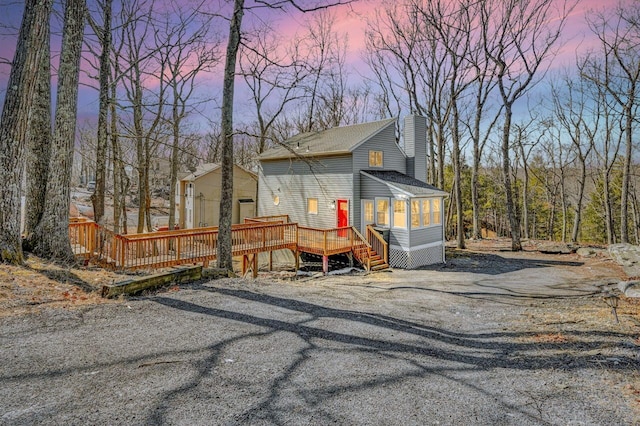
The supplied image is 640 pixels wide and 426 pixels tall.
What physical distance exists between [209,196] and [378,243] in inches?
502

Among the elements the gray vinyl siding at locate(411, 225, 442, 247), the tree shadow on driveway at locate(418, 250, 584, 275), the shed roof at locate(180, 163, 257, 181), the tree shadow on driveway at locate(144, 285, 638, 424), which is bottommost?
the tree shadow on driveway at locate(418, 250, 584, 275)

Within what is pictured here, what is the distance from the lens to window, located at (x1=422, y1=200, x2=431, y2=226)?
15.3 metres

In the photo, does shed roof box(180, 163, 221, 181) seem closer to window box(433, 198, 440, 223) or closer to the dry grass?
window box(433, 198, 440, 223)

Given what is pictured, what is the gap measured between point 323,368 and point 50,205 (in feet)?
23.2

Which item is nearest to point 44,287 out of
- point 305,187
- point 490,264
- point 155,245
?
point 155,245

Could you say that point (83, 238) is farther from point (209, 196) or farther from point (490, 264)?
point (490, 264)

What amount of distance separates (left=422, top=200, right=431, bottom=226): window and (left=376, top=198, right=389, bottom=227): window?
1.51 metres

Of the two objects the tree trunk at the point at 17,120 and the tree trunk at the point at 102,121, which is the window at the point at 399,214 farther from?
the tree trunk at the point at 17,120

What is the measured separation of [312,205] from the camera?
17.5 metres

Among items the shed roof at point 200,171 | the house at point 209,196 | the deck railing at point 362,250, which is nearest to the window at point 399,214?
the deck railing at point 362,250

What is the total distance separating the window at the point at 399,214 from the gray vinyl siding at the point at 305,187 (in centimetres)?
178

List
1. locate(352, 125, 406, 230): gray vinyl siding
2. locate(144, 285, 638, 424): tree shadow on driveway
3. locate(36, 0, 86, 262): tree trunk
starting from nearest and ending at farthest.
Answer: locate(144, 285, 638, 424): tree shadow on driveway → locate(36, 0, 86, 262): tree trunk → locate(352, 125, 406, 230): gray vinyl siding

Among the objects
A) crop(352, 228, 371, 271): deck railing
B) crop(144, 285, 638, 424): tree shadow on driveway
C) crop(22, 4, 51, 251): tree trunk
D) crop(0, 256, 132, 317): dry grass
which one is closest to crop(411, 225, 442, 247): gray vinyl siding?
crop(352, 228, 371, 271): deck railing

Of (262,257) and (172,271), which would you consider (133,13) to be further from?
(172,271)
